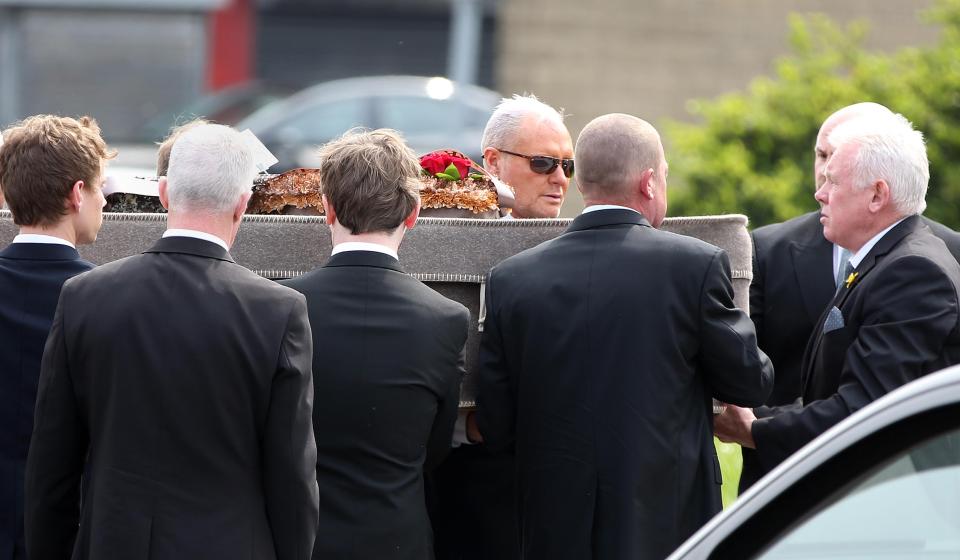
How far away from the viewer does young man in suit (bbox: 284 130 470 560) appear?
133 inches

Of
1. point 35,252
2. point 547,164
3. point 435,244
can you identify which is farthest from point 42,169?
point 547,164

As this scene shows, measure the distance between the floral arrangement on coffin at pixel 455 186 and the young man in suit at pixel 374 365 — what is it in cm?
49

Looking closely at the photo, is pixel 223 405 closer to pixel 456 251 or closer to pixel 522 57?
pixel 456 251

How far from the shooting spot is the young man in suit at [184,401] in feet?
9.87

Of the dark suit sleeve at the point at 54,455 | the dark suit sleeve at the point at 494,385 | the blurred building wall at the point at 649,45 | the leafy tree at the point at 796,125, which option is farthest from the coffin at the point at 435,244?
the blurred building wall at the point at 649,45

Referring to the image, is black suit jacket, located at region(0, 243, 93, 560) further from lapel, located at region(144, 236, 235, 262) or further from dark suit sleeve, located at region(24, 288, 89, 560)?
lapel, located at region(144, 236, 235, 262)

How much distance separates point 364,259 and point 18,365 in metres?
0.92

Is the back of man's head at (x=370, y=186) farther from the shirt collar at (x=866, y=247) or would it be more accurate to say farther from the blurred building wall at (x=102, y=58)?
the blurred building wall at (x=102, y=58)

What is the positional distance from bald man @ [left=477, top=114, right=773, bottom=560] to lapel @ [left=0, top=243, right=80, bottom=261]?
45.6 inches

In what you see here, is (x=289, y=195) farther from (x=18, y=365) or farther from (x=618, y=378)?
(x=618, y=378)

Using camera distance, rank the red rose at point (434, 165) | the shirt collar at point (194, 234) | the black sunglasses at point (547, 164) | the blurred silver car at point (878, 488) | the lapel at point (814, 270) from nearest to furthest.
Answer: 1. the blurred silver car at point (878, 488)
2. the shirt collar at point (194, 234)
3. the red rose at point (434, 165)
4. the lapel at point (814, 270)
5. the black sunglasses at point (547, 164)

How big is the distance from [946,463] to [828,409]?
154 cm

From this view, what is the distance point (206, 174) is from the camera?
309cm

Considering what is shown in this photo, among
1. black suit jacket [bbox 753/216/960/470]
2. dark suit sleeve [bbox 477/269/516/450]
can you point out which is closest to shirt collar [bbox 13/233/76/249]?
dark suit sleeve [bbox 477/269/516/450]
